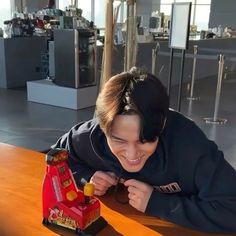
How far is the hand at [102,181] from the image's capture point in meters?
1.04

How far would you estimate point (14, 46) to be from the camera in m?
5.89

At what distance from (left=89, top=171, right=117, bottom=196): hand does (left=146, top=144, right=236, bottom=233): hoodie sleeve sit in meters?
0.14

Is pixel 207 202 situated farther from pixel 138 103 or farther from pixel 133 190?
pixel 138 103

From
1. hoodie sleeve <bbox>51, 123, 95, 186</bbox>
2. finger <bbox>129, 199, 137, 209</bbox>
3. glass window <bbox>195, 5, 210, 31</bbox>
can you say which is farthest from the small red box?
glass window <bbox>195, 5, 210, 31</bbox>

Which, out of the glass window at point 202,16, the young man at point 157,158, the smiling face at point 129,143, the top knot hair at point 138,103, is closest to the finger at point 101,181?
the young man at point 157,158

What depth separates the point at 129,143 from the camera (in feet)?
2.82

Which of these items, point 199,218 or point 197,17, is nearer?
point 199,218

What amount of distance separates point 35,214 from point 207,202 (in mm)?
426

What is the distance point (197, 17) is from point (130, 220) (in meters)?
11.2

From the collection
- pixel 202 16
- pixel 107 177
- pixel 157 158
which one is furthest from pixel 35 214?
pixel 202 16

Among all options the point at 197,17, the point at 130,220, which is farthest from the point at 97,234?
the point at 197,17

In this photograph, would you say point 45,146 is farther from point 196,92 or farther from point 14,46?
point 196,92

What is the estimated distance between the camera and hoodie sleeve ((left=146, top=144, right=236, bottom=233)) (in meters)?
0.88

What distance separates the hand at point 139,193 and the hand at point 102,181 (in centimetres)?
8
